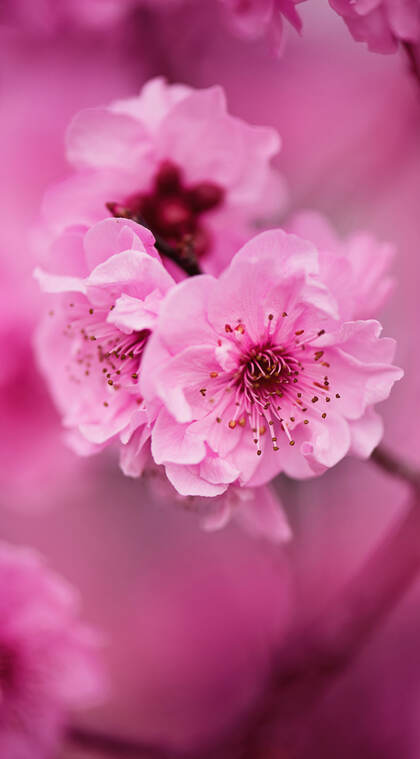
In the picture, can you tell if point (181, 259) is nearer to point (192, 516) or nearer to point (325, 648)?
point (325, 648)

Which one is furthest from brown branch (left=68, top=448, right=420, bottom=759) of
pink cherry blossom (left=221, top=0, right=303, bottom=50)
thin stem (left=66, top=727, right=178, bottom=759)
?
pink cherry blossom (left=221, top=0, right=303, bottom=50)

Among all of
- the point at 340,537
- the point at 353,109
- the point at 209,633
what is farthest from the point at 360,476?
the point at 353,109

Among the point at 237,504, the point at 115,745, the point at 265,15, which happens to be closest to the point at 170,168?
the point at 265,15

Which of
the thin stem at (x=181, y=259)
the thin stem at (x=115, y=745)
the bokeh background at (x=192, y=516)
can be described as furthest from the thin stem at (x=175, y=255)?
the thin stem at (x=115, y=745)

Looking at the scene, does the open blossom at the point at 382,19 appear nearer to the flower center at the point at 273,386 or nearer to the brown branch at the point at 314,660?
the flower center at the point at 273,386

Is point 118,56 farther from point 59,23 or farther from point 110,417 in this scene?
point 110,417

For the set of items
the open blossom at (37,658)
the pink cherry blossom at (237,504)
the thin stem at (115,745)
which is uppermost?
the pink cherry blossom at (237,504)

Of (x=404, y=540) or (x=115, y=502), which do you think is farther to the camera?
(x=115, y=502)
